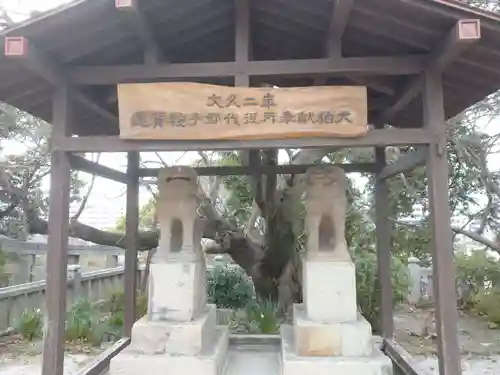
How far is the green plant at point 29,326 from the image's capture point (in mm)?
7727

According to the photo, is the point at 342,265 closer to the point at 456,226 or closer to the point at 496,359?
the point at 496,359

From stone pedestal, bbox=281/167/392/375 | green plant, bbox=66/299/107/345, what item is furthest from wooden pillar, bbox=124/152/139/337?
green plant, bbox=66/299/107/345

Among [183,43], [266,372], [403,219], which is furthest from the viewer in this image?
[403,219]

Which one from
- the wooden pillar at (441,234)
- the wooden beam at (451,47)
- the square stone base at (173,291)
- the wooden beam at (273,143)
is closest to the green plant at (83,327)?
the square stone base at (173,291)

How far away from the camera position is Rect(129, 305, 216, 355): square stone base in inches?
166

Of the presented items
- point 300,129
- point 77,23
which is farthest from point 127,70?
point 300,129

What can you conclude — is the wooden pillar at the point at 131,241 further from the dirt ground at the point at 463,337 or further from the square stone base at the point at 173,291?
the dirt ground at the point at 463,337

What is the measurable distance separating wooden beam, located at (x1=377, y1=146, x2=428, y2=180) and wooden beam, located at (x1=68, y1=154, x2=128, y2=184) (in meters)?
2.96

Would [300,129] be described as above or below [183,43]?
below

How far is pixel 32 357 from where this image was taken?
6.80 metres

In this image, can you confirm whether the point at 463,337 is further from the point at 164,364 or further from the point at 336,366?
the point at 164,364

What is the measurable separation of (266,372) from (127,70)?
10.3ft

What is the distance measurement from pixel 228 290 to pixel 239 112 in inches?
266

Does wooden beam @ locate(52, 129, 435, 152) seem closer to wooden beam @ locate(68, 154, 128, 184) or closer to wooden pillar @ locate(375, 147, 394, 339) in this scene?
wooden beam @ locate(68, 154, 128, 184)
